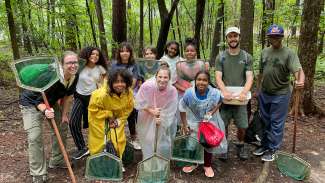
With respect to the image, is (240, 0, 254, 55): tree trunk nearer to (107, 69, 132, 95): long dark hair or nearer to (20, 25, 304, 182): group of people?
(20, 25, 304, 182): group of people

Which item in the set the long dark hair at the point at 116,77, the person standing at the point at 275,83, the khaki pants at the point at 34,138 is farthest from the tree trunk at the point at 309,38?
the khaki pants at the point at 34,138

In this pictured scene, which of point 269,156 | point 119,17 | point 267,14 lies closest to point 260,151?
point 269,156

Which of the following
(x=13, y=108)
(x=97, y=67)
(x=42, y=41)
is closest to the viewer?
(x=97, y=67)

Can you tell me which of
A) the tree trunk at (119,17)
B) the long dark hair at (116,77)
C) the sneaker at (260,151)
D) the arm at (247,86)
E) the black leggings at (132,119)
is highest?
the tree trunk at (119,17)

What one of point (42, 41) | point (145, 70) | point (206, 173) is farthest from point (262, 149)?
point (42, 41)

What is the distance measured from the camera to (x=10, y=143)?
217 inches

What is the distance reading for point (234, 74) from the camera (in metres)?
4.55

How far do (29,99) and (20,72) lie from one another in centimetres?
35

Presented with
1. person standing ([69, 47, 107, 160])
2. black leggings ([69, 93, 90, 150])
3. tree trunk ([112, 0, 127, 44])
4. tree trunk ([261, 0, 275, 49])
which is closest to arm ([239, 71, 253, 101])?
person standing ([69, 47, 107, 160])

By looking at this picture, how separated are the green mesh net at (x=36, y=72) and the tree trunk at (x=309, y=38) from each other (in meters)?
4.74

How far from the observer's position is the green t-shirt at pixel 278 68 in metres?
4.41

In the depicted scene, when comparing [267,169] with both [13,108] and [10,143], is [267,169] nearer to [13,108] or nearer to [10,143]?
[10,143]

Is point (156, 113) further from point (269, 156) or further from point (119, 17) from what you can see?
point (119, 17)

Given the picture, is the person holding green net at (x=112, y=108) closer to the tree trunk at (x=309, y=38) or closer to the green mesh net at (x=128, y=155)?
the green mesh net at (x=128, y=155)
